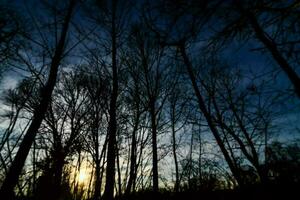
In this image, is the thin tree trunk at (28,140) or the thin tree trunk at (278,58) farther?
the thin tree trunk at (28,140)

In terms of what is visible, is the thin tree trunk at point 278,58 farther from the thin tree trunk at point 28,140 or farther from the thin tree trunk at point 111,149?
the thin tree trunk at point 28,140

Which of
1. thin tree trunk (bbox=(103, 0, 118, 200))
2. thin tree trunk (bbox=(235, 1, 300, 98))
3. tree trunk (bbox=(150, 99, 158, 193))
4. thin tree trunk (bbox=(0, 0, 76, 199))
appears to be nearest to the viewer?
thin tree trunk (bbox=(235, 1, 300, 98))

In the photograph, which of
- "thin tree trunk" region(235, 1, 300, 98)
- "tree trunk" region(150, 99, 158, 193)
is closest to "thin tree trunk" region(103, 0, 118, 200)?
"tree trunk" region(150, 99, 158, 193)

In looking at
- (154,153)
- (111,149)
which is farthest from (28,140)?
(154,153)

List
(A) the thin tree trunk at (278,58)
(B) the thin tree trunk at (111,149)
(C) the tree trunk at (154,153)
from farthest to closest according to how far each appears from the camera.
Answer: (C) the tree trunk at (154,153), (B) the thin tree trunk at (111,149), (A) the thin tree trunk at (278,58)

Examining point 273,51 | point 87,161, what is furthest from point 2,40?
point 87,161

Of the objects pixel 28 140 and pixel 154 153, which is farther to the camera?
pixel 154 153

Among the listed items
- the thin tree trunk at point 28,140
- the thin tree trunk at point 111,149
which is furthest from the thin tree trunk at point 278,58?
the thin tree trunk at point 28,140

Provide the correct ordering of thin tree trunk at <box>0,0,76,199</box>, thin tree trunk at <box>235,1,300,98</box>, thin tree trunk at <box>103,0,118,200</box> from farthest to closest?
thin tree trunk at <box>103,0,118,200</box> → thin tree trunk at <box>0,0,76,199</box> → thin tree trunk at <box>235,1,300,98</box>

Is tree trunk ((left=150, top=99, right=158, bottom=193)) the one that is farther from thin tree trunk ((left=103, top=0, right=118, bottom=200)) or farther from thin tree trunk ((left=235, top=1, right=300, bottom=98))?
thin tree trunk ((left=235, top=1, right=300, bottom=98))

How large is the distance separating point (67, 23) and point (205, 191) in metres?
7.99

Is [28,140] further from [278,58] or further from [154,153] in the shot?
[278,58]

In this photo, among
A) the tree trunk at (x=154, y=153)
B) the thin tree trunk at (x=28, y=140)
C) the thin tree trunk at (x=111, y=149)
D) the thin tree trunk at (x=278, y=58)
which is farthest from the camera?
the tree trunk at (x=154, y=153)

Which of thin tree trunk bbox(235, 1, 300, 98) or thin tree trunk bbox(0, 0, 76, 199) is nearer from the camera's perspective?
thin tree trunk bbox(235, 1, 300, 98)
